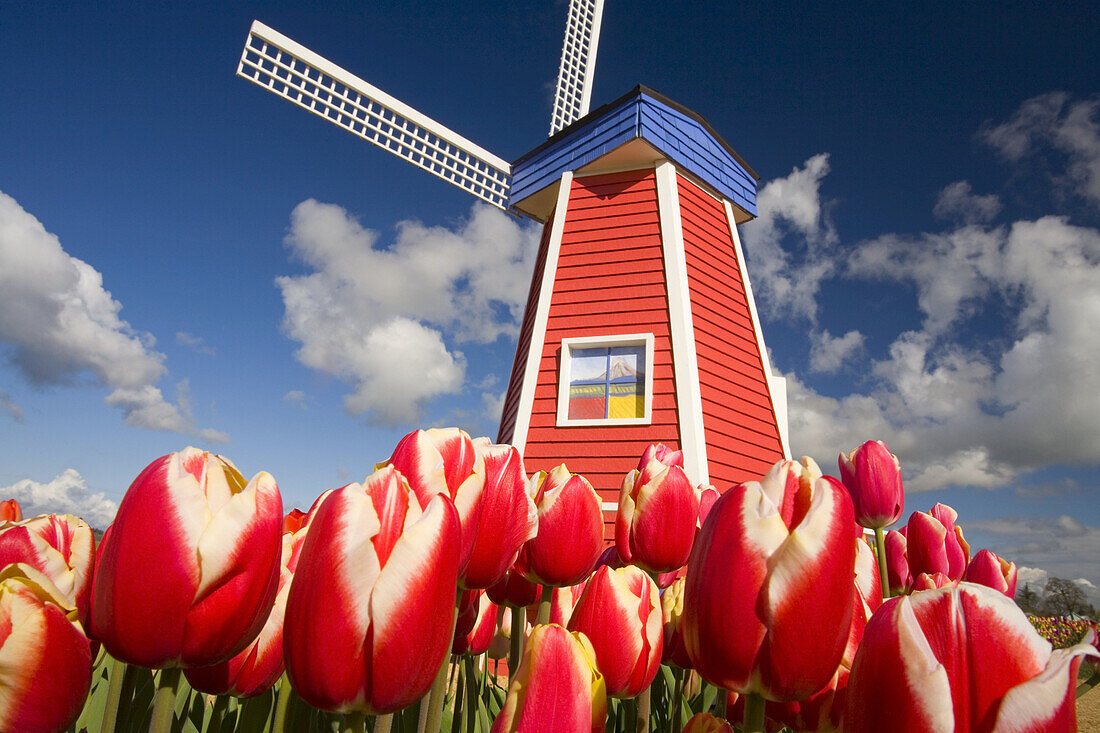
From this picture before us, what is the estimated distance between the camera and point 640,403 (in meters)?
7.20

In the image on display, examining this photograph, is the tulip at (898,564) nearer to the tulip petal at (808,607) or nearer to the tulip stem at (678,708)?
the tulip stem at (678,708)

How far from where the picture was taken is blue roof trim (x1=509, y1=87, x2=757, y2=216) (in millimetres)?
8031

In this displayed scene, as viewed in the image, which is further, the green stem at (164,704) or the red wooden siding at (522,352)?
the red wooden siding at (522,352)

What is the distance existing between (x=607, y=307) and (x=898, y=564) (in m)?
6.15

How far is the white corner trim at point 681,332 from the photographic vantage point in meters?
6.51

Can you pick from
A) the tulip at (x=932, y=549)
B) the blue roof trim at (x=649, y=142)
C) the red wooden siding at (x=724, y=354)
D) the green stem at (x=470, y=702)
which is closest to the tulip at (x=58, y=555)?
the green stem at (x=470, y=702)

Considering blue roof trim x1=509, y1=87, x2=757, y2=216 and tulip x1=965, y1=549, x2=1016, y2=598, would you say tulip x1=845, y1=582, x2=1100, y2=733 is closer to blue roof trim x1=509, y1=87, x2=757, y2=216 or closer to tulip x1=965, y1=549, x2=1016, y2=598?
tulip x1=965, y1=549, x2=1016, y2=598

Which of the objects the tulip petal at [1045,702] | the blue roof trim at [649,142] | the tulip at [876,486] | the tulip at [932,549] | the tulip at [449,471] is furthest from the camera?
the blue roof trim at [649,142]

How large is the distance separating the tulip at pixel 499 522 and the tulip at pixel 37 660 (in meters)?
0.41

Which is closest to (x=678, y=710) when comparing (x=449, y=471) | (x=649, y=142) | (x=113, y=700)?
(x=449, y=471)

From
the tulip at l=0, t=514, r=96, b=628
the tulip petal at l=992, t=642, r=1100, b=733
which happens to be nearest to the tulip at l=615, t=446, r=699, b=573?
the tulip petal at l=992, t=642, r=1100, b=733

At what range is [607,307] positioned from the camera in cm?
769

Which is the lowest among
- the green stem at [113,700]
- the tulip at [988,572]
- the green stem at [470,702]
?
the green stem at [470,702]

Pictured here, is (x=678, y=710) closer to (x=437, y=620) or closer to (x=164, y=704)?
(x=437, y=620)
